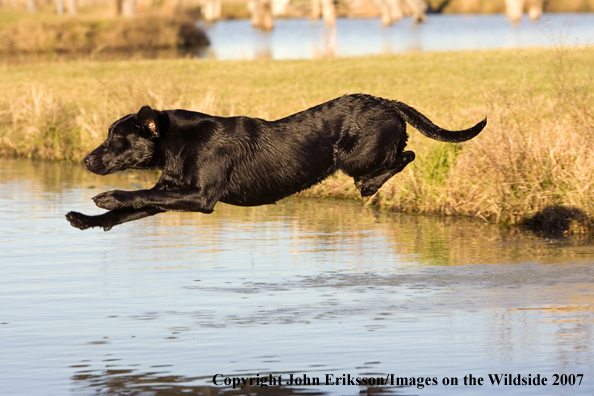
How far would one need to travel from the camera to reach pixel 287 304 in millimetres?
9375

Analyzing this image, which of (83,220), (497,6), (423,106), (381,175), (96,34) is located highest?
(497,6)

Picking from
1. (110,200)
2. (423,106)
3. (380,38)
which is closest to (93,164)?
A: (110,200)

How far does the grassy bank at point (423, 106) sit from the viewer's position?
13.3 meters

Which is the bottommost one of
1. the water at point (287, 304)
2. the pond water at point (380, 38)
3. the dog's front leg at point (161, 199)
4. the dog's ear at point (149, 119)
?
the water at point (287, 304)

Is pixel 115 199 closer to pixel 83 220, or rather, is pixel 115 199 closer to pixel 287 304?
pixel 83 220

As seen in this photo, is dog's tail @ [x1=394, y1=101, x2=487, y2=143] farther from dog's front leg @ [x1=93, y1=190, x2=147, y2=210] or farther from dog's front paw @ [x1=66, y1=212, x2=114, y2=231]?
dog's front paw @ [x1=66, y1=212, x2=114, y2=231]

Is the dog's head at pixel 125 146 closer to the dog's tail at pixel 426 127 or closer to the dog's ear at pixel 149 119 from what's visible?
the dog's ear at pixel 149 119

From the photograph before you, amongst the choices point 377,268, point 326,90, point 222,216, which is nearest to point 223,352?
point 377,268

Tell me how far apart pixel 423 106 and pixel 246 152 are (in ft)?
36.6

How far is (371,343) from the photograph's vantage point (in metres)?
8.09

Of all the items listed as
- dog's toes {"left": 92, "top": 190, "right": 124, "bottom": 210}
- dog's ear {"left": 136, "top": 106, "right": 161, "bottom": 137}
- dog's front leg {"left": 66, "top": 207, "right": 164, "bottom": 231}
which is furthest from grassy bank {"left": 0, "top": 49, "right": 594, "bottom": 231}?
dog's toes {"left": 92, "top": 190, "right": 124, "bottom": 210}

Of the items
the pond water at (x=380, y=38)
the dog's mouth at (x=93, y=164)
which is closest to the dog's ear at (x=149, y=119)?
the dog's mouth at (x=93, y=164)

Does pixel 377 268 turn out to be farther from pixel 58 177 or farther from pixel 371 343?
pixel 58 177

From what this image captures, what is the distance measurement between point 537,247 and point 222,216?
14.6 feet
